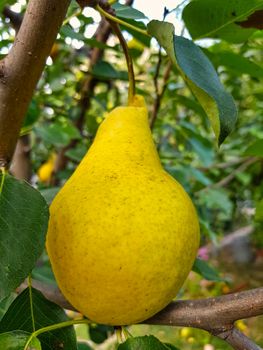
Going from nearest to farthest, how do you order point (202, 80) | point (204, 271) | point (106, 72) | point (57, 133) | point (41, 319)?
point (202, 80)
point (41, 319)
point (204, 271)
point (106, 72)
point (57, 133)

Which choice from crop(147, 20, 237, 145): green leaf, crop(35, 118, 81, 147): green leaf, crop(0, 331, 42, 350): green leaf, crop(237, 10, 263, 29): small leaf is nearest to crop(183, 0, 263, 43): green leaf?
crop(237, 10, 263, 29): small leaf

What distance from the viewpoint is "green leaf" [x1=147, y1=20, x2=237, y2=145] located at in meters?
0.46

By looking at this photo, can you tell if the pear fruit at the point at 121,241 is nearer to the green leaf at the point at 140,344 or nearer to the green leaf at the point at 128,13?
the green leaf at the point at 140,344

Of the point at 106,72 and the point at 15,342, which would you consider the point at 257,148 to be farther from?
the point at 106,72

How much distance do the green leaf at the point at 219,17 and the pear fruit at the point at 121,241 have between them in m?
0.24

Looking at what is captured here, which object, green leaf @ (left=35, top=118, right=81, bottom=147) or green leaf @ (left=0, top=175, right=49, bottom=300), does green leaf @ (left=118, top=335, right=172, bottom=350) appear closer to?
green leaf @ (left=0, top=175, right=49, bottom=300)

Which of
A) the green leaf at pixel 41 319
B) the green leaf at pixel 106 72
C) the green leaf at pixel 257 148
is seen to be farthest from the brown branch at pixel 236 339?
the green leaf at pixel 106 72

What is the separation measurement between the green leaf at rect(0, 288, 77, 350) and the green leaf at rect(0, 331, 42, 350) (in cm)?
6

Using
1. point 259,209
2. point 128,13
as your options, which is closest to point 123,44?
point 128,13


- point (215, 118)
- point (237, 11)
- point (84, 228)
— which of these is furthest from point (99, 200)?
point (237, 11)

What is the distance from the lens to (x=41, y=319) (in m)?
0.60

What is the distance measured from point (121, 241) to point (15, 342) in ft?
0.48

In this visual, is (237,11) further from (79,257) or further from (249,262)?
(249,262)

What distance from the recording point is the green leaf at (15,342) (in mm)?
497
